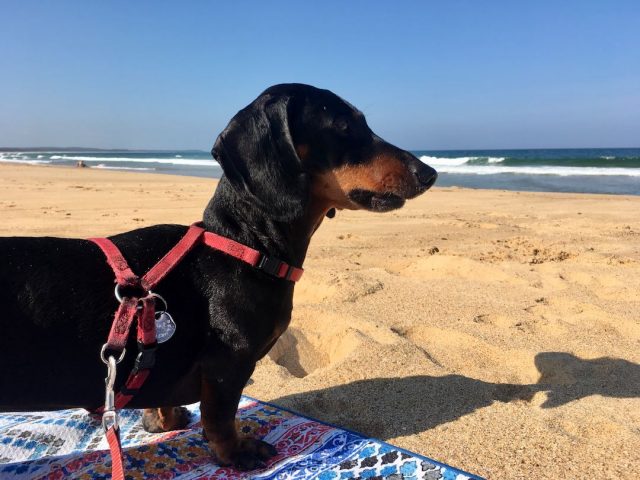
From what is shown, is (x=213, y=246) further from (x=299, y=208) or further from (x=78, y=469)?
(x=78, y=469)

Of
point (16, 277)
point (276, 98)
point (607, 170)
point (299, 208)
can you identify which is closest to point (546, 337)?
point (299, 208)

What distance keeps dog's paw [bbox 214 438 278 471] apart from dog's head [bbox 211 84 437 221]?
43.5 inches

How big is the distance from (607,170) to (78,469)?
96.0ft

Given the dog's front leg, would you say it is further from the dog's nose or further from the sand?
the dog's nose

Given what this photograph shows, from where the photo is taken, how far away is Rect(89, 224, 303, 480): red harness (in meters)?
1.77

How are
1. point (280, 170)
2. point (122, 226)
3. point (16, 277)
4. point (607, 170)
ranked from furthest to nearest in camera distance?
point (607, 170), point (122, 226), point (280, 170), point (16, 277)

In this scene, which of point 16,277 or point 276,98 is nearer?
point 16,277

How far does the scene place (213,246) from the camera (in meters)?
2.24

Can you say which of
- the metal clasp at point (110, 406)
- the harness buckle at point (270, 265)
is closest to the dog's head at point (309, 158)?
the harness buckle at point (270, 265)

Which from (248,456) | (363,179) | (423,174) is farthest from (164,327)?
(423,174)

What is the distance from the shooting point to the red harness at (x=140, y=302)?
5.81 ft

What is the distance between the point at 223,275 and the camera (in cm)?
223

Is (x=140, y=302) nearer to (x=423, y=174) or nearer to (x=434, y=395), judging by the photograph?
(x=423, y=174)

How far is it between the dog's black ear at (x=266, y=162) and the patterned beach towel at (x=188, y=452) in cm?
115
